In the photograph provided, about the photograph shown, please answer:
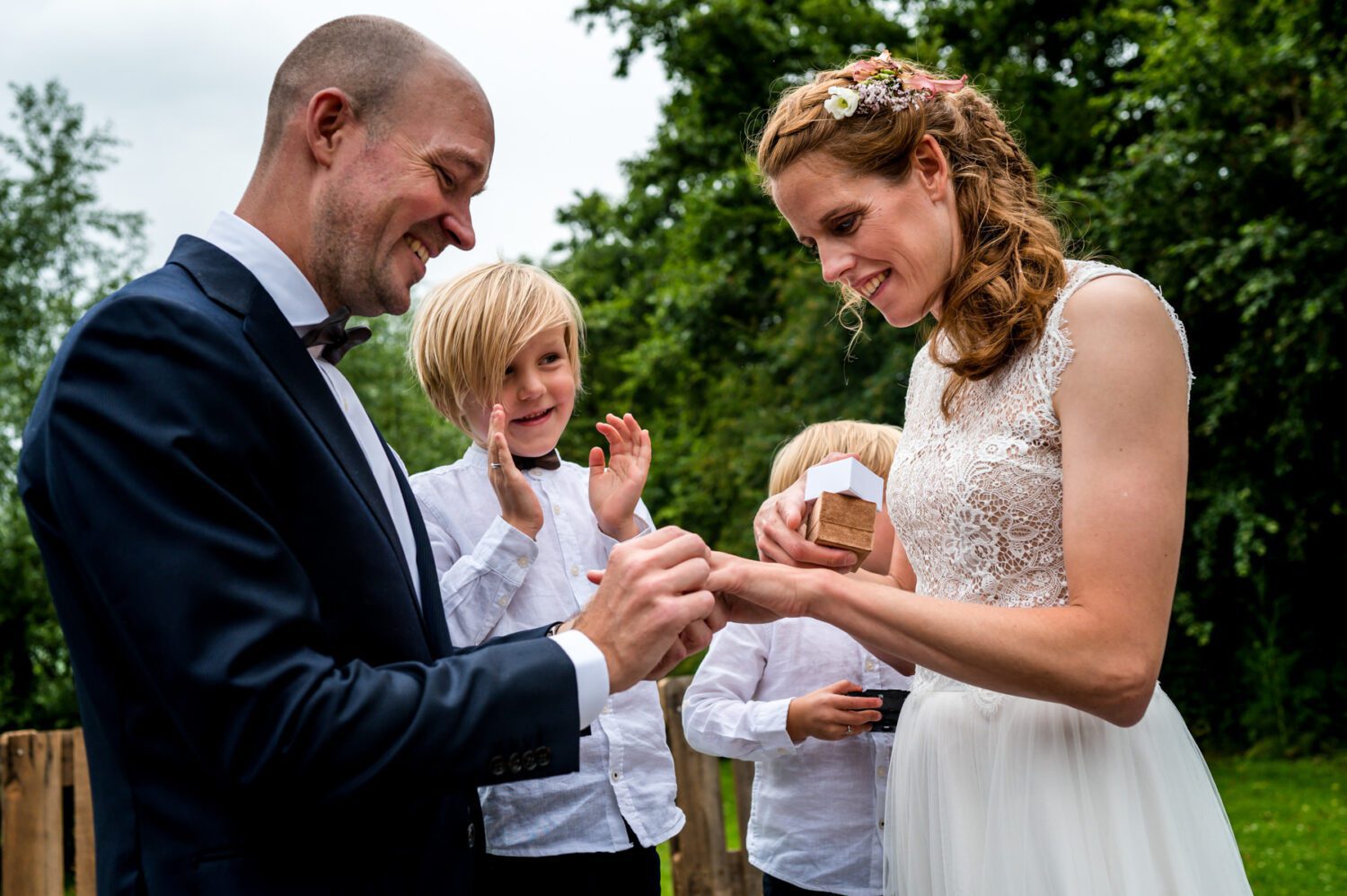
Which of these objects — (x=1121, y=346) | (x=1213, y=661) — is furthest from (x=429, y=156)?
(x=1213, y=661)

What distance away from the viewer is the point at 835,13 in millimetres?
16828

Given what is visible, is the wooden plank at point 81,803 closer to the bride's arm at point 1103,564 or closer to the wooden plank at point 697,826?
the wooden plank at point 697,826

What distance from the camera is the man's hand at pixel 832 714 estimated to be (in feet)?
11.6

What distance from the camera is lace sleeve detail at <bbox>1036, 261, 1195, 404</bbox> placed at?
2.55 m

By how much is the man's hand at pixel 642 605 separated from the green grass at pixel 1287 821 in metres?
5.07

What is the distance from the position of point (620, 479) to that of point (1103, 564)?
1.63 m

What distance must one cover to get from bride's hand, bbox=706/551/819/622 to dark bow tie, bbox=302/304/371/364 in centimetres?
94

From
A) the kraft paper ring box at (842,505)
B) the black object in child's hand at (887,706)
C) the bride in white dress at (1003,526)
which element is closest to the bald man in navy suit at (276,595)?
the kraft paper ring box at (842,505)

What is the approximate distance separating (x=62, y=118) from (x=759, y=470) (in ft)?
54.6

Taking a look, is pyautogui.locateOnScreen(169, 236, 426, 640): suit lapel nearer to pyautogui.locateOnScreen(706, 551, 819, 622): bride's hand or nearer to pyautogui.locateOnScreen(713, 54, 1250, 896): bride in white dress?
pyautogui.locateOnScreen(706, 551, 819, 622): bride's hand

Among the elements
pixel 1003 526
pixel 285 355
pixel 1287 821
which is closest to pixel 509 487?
pixel 285 355

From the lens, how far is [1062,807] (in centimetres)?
253

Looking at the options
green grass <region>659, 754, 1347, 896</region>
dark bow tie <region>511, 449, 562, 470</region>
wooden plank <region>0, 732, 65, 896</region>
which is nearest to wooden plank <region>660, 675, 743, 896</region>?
green grass <region>659, 754, 1347, 896</region>

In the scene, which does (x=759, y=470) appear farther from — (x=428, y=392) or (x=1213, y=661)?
(x=428, y=392)
